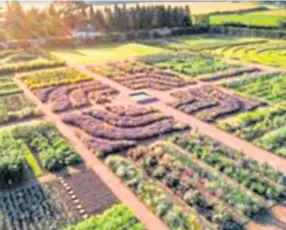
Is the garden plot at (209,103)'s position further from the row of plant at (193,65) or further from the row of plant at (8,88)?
the row of plant at (8,88)

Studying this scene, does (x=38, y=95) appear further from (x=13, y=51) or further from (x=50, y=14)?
(x=50, y=14)

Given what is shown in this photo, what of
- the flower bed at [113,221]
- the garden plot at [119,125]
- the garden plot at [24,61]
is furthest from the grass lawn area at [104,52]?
the flower bed at [113,221]

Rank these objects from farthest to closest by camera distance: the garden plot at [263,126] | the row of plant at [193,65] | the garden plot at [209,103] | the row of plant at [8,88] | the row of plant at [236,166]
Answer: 1. the row of plant at [193,65]
2. the row of plant at [8,88]
3. the garden plot at [209,103]
4. the garden plot at [263,126]
5. the row of plant at [236,166]

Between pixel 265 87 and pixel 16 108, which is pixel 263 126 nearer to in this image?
pixel 265 87

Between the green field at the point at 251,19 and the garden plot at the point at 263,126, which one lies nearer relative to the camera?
the garden plot at the point at 263,126

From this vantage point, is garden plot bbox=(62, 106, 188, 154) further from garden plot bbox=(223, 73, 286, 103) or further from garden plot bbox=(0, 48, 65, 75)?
garden plot bbox=(0, 48, 65, 75)

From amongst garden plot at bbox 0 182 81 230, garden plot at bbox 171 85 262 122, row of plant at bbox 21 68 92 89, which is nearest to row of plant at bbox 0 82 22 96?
row of plant at bbox 21 68 92 89

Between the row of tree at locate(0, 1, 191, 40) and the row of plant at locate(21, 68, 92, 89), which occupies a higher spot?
the row of tree at locate(0, 1, 191, 40)
